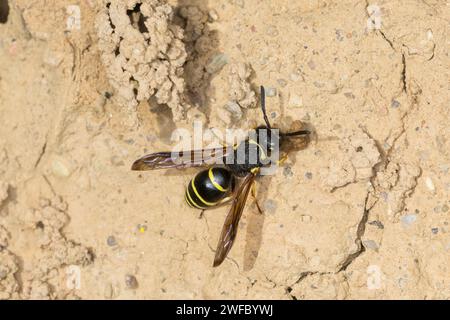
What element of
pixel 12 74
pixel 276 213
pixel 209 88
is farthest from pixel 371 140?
pixel 12 74

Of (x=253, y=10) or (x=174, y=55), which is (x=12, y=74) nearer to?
(x=174, y=55)

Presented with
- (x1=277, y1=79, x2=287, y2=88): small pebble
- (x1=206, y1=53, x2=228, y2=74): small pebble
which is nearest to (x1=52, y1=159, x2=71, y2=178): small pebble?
(x1=206, y1=53, x2=228, y2=74): small pebble

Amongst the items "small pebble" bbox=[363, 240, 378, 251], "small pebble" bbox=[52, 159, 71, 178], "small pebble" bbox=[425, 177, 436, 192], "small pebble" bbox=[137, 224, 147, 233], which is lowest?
"small pebble" bbox=[363, 240, 378, 251]

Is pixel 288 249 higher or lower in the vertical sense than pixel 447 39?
lower

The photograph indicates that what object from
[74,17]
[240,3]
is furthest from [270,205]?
[74,17]

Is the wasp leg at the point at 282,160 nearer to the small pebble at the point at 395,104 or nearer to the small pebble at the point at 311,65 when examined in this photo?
the small pebble at the point at 311,65

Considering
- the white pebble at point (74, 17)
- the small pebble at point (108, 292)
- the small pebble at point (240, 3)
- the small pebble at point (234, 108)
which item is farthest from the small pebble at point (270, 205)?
the white pebble at point (74, 17)

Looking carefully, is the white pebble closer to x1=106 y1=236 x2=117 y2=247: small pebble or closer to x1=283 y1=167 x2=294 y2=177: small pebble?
x1=106 y1=236 x2=117 y2=247: small pebble
